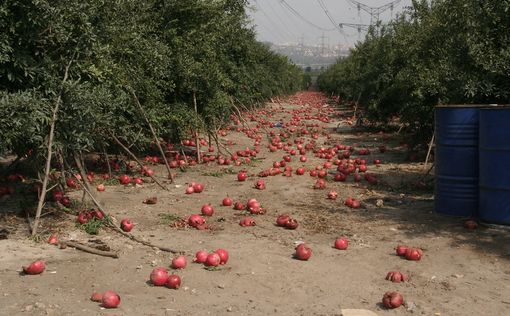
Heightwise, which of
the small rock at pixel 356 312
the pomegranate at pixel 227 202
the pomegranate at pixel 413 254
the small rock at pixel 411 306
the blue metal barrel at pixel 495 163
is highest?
the blue metal barrel at pixel 495 163

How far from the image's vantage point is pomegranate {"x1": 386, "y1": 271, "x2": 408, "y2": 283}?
16.8 ft

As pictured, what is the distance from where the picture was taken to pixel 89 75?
22.7 ft

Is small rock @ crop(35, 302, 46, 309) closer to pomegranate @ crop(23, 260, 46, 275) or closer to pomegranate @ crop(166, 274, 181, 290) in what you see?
pomegranate @ crop(23, 260, 46, 275)

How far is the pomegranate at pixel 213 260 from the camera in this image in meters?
5.40

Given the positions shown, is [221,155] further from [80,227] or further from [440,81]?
[80,227]

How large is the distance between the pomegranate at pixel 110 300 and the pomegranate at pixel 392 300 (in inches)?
83.8

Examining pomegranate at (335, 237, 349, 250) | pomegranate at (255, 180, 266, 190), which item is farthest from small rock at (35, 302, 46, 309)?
pomegranate at (255, 180, 266, 190)

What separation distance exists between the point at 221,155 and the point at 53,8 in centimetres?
787

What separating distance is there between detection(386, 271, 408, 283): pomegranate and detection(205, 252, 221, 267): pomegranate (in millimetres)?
1610

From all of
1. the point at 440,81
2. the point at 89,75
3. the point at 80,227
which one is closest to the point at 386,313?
the point at 80,227

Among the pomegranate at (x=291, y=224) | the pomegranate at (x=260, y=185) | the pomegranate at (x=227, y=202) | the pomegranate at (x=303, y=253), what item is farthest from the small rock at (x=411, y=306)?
the pomegranate at (x=260, y=185)

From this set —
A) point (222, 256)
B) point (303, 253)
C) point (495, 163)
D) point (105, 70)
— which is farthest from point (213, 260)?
point (495, 163)

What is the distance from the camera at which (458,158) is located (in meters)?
7.16

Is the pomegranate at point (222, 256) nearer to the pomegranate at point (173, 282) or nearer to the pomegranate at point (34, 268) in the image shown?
the pomegranate at point (173, 282)
